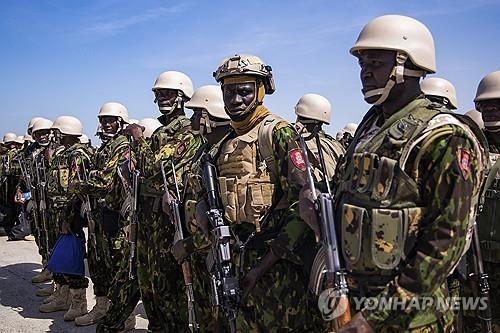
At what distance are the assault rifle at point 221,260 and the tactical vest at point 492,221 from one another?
1.76 meters

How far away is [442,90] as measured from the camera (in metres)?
5.21

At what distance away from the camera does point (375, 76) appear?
2562 mm

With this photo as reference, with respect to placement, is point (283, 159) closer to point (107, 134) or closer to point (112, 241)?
point (112, 241)

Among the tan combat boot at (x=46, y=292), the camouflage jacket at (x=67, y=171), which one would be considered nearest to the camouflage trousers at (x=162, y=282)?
the camouflage jacket at (x=67, y=171)

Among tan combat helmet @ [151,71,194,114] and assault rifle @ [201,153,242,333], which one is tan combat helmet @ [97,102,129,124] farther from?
assault rifle @ [201,153,242,333]

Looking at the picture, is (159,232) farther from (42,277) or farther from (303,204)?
(42,277)

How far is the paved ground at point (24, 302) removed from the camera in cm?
645

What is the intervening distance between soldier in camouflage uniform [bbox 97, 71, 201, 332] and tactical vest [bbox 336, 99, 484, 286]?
105 inches

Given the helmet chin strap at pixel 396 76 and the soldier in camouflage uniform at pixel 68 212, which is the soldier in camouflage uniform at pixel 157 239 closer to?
the soldier in camouflage uniform at pixel 68 212

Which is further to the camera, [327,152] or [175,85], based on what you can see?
[175,85]

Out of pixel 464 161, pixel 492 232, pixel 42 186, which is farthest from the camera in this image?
pixel 42 186

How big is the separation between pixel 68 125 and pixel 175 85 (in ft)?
8.13

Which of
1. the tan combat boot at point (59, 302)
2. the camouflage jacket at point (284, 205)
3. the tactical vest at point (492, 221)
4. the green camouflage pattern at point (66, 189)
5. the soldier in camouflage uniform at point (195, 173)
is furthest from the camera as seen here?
the tan combat boot at point (59, 302)

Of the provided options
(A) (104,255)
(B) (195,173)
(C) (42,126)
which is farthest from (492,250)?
(C) (42,126)
